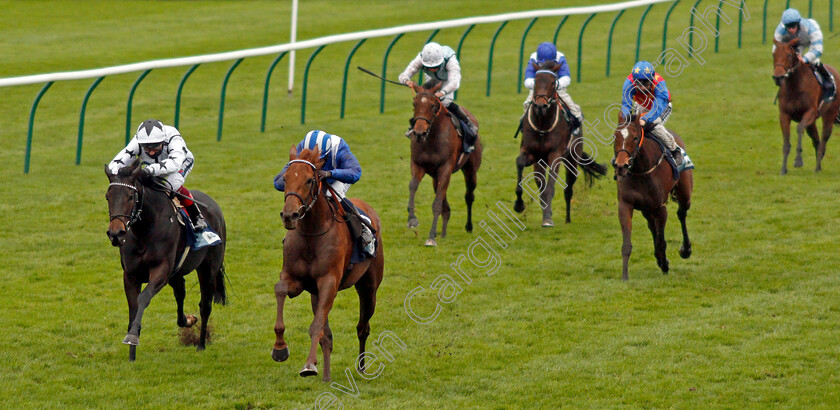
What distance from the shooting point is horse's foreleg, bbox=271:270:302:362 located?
282 inches

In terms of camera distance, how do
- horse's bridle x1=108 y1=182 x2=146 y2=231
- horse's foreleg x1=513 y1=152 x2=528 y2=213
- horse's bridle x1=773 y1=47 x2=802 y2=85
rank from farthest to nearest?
horse's bridle x1=773 y1=47 x2=802 y2=85
horse's foreleg x1=513 y1=152 x2=528 y2=213
horse's bridle x1=108 y1=182 x2=146 y2=231

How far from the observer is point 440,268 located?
11.2 meters

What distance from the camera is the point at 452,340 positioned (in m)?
9.05

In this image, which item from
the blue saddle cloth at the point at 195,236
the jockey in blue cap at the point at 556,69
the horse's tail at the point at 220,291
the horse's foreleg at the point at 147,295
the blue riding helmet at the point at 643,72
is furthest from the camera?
the jockey in blue cap at the point at 556,69

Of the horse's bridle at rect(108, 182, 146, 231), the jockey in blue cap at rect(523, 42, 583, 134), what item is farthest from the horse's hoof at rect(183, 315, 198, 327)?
the jockey in blue cap at rect(523, 42, 583, 134)

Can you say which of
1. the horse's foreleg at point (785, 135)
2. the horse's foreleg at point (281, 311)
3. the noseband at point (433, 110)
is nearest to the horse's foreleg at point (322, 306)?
the horse's foreleg at point (281, 311)

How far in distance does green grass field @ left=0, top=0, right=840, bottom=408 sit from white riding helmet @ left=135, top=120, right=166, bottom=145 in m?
1.78

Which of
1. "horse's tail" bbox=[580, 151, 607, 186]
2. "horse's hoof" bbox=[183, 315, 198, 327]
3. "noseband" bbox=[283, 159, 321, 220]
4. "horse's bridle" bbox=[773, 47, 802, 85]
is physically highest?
"horse's bridle" bbox=[773, 47, 802, 85]

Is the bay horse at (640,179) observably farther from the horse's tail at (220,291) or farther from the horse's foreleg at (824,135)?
the horse's foreleg at (824,135)

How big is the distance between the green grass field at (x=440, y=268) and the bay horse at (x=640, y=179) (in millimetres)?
567

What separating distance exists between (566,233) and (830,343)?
15.1 feet

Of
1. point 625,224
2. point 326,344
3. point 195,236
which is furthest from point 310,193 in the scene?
point 625,224

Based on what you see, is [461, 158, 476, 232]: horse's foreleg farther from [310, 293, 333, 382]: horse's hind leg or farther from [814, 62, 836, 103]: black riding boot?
[814, 62, 836, 103]: black riding boot

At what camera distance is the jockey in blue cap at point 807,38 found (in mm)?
14430
